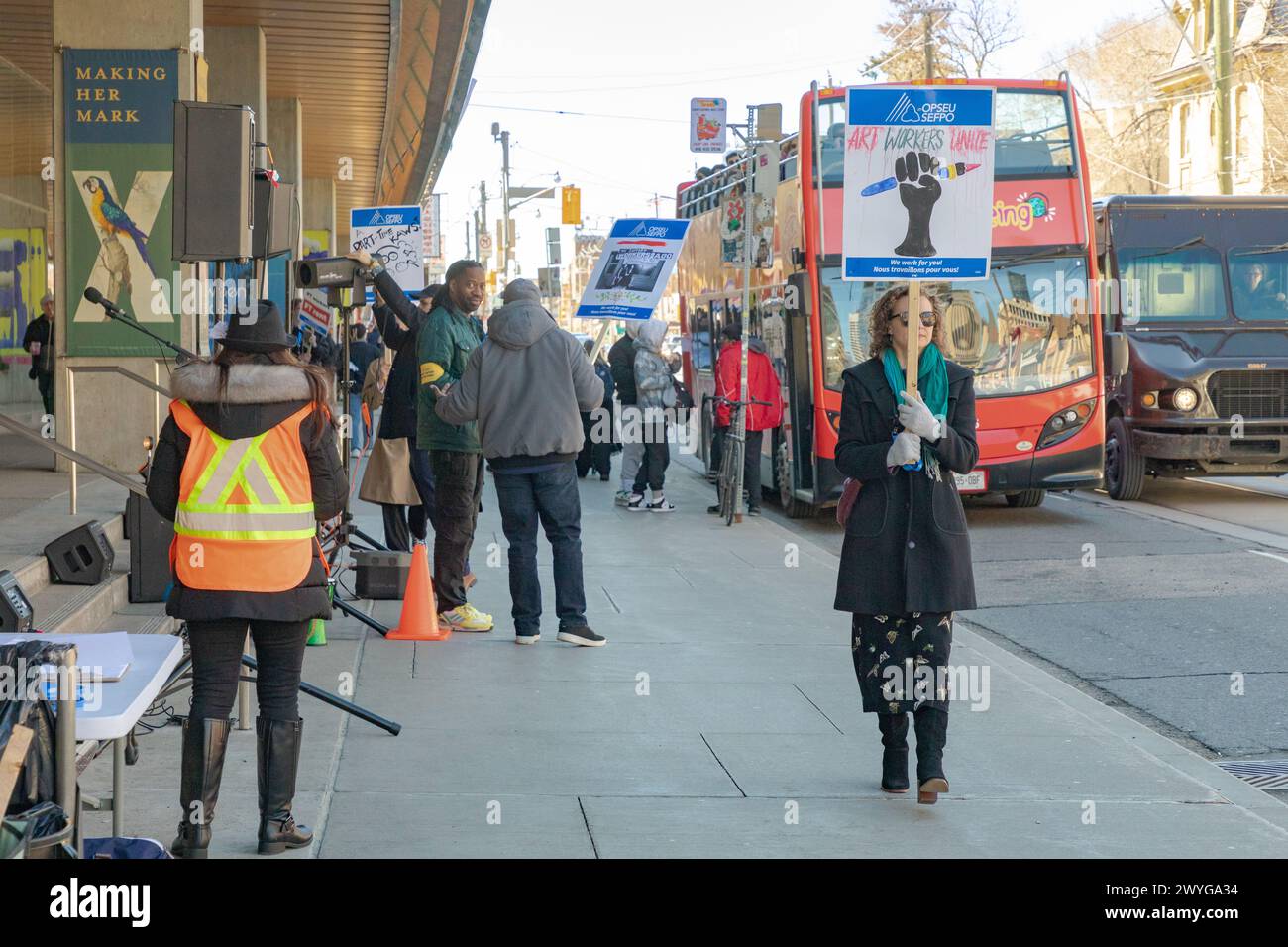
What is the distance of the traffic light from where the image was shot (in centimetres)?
4012

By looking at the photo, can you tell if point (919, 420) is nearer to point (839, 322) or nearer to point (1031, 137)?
point (839, 322)

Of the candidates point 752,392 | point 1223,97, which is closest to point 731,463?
point 752,392

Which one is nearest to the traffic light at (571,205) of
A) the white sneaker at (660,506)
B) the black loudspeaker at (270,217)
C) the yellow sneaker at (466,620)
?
the white sneaker at (660,506)

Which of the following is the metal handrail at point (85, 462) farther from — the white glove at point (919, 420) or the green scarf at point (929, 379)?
the white glove at point (919, 420)

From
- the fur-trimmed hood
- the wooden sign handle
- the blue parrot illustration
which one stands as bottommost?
the fur-trimmed hood

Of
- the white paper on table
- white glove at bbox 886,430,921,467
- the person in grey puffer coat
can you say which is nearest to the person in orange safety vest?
the white paper on table

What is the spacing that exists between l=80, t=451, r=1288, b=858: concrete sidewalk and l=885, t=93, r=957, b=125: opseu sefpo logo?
2.68 meters

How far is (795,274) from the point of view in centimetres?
1470

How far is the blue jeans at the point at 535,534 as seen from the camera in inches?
354

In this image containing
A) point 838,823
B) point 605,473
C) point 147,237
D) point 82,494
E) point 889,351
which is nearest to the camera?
point 838,823

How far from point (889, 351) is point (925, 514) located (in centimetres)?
64

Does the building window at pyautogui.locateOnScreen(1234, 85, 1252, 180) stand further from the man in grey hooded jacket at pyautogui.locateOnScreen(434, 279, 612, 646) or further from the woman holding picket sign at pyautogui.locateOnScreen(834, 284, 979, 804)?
the woman holding picket sign at pyautogui.locateOnScreen(834, 284, 979, 804)

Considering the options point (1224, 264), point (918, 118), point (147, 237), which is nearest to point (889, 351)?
point (918, 118)
